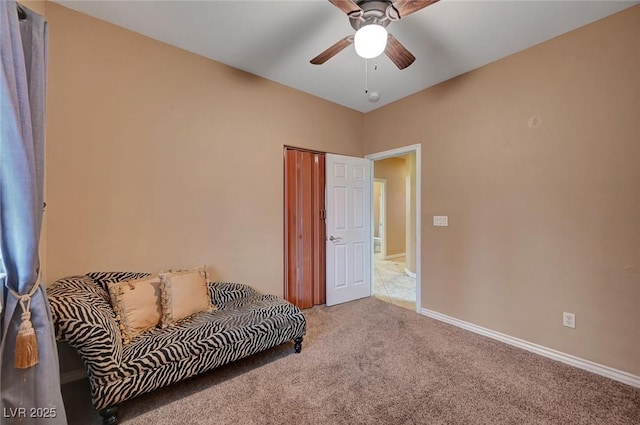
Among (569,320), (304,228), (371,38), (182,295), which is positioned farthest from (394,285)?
(371,38)

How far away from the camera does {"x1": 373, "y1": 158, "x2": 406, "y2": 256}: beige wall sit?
7.23m

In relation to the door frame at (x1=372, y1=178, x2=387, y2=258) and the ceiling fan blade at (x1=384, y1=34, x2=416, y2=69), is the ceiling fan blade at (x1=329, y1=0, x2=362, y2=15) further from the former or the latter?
the door frame at (x1=372, y1=178, x2=387, y2=258)

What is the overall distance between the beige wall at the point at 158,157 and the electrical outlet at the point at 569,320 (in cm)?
271

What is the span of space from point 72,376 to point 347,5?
314 cm

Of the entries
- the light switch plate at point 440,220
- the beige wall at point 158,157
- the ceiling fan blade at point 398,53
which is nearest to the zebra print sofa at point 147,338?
the beige wall at point 158,157

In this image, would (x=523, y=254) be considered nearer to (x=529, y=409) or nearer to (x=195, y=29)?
(x=529, y=409)

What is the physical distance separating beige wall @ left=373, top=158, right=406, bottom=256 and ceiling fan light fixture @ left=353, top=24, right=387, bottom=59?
5.49 metres

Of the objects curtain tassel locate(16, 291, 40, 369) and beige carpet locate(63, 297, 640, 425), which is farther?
beige carpet locate(63, 297, 640, 425)

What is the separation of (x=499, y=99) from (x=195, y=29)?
2887 mm

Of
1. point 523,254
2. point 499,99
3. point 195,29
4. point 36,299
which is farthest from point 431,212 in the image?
point 36,299

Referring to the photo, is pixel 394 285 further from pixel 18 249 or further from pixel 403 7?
pixel 18 249

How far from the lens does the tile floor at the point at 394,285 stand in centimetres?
384

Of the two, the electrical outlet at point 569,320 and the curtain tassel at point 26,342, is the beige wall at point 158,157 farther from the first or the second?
the electrical outlet at point 569,320

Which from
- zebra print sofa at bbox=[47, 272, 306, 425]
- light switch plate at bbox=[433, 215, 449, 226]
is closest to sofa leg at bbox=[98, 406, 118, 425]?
zebra print sofa at bbox=[47, 272, 306, 425]
